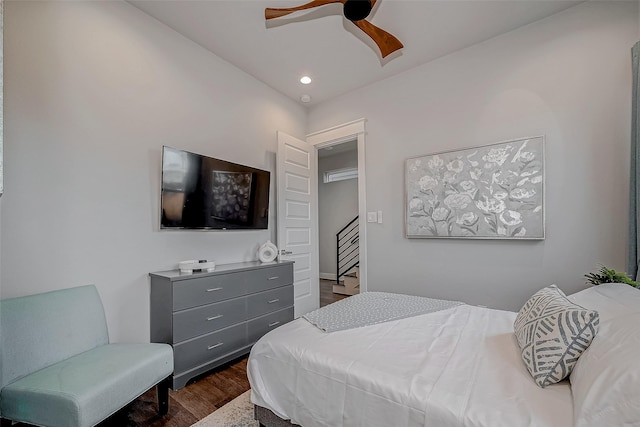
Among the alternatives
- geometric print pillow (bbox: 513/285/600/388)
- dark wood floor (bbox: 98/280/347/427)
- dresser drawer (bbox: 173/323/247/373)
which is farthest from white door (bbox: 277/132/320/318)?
geometric print pillow (bbox: 513/285/600/388)

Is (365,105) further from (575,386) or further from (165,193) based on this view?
(575,386)

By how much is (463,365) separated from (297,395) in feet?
2.37

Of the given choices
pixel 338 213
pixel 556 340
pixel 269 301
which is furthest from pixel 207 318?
pixel 338 213

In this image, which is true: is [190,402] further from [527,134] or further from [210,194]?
[527,134]

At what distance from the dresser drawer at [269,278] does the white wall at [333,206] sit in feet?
10.5

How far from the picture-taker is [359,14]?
71.5 inches

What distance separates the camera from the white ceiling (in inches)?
88.7

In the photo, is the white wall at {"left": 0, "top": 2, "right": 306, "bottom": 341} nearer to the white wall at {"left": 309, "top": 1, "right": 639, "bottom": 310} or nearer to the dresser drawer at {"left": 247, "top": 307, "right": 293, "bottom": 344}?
the dresser drawer at {"left": 247, "top": 307, "right": 293, "bottom": 344}

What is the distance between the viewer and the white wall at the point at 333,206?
20.1 ft

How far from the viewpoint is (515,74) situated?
99.0 inches

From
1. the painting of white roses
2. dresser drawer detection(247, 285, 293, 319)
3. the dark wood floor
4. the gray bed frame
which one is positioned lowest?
the dark wood floor

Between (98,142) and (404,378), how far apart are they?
249 cm

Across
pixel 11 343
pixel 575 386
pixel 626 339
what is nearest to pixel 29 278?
pixel 11 343

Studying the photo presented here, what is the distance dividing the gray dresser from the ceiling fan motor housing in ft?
7.09
